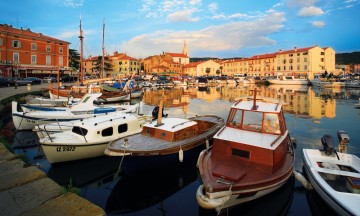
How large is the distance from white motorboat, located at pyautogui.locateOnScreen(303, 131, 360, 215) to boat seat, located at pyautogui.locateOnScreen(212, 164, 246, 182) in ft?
8.49

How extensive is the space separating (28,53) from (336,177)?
233 ft

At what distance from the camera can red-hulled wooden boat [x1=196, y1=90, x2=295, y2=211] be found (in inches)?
279

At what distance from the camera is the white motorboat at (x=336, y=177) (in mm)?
6535

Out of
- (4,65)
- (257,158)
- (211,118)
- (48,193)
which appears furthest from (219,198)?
(4,65)

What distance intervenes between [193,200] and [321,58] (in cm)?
11333

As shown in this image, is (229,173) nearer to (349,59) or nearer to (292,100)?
(292,100)

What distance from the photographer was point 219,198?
6875 millimetres

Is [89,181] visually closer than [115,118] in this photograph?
Yes

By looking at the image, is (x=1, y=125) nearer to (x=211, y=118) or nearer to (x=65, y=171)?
(x=65, y=171)

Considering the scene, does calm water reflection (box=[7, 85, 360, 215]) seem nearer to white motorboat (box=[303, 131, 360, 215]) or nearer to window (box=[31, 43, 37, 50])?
white motorboat (box=[303, 131, 360, 215])

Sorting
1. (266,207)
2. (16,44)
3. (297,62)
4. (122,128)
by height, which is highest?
(297,62)

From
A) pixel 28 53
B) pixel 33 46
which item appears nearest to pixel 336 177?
pixel 28 53

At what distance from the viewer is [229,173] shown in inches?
301

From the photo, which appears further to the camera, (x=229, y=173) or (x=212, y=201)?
(x=229, y=173)
